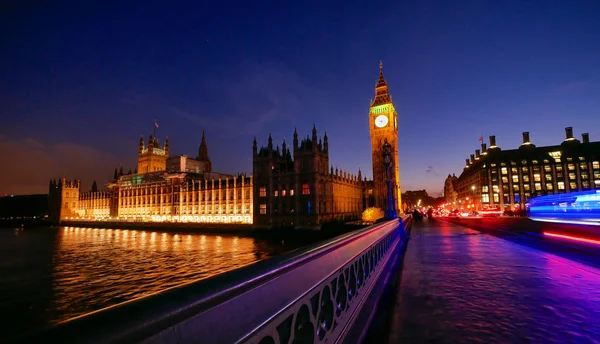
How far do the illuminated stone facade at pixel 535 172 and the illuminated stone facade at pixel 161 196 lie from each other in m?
73.8

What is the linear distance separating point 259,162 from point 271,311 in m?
71.0

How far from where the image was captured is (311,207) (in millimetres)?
64188

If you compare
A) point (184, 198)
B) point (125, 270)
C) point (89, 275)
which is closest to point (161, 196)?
point (184, 198)

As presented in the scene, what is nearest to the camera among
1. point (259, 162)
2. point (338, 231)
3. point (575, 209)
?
point (575, 209)

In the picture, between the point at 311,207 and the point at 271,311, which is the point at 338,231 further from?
the point at 271,311

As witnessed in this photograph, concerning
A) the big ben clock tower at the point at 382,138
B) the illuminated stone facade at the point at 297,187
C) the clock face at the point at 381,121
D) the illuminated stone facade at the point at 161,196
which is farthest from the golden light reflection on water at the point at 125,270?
the clock face at the point at 381,121

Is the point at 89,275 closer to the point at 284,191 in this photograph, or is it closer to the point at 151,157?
the point at 284,191

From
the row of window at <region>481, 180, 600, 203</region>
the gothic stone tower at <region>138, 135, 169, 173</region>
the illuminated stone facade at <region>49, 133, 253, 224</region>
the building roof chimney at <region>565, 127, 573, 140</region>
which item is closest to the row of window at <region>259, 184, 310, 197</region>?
the illuminated stone facade at <region>49, 133, 253, 224</region>

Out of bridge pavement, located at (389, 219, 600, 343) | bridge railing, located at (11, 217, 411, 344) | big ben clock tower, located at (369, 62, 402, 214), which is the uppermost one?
big ben clock tower, located at (369, 62, 402, 214)

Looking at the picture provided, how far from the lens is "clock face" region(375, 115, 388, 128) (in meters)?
92.3

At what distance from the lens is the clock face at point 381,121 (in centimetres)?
9231

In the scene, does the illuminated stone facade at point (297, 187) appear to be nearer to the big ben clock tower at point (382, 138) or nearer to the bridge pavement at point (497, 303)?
the big ben clock tower at point (382, 138)

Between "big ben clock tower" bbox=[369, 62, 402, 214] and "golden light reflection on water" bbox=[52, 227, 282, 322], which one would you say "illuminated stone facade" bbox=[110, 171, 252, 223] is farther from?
"big ben clock tower" bbox=[369, 62, 402, 214]

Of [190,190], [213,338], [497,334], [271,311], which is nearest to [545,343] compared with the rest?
[497,334]
